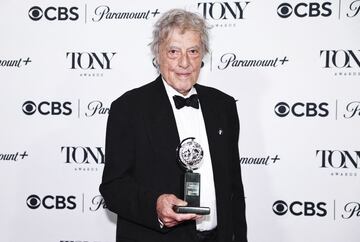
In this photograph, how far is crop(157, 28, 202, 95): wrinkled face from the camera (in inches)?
63.0

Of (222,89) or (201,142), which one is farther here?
(222,89)

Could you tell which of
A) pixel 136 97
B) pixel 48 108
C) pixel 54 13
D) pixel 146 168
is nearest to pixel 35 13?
pixel 54 13

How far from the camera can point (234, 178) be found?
1793 millimetres

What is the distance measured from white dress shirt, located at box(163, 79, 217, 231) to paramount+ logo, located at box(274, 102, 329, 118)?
34.4 inches

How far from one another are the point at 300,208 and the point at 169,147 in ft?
4.09

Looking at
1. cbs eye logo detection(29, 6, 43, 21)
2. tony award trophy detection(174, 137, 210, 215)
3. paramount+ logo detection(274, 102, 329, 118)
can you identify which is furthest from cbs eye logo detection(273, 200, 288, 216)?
cbs eye logo detection(29, 6, 43, 21)

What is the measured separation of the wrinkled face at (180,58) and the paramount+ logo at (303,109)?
0.92m

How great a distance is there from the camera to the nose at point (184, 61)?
1596mm

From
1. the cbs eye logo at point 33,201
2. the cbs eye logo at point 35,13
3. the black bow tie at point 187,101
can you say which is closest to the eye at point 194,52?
the black bow tie at point 187,101

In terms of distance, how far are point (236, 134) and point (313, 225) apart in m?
0.98

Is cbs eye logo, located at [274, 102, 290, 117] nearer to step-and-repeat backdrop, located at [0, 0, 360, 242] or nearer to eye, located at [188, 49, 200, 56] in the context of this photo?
step-and-repeat backdrop, located at [0, 0, 360, 242]

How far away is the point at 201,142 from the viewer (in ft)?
5.37

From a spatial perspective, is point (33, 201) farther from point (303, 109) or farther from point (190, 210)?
point (303, 109)

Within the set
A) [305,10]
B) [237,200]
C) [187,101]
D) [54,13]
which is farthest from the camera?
[54,13]
